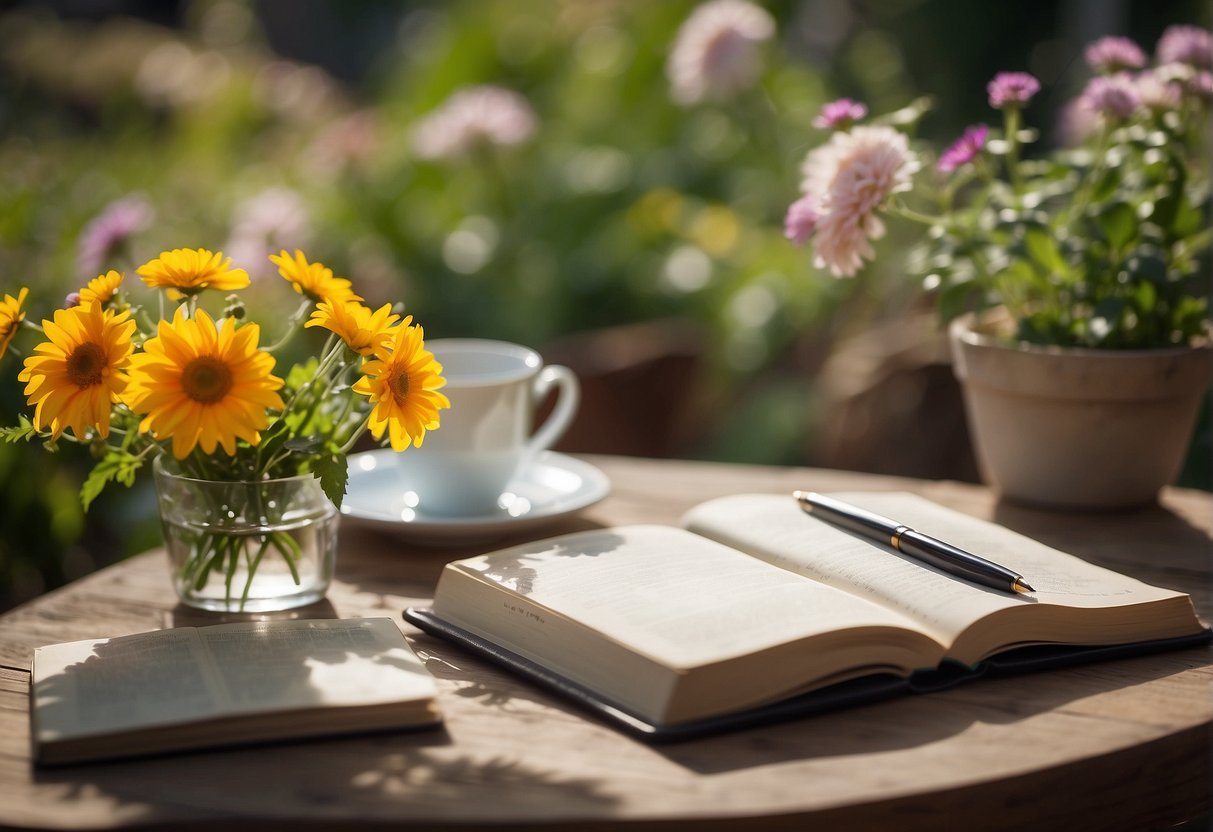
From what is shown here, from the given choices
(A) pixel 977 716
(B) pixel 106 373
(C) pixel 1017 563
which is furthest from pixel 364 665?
(C) pixel 1017 563

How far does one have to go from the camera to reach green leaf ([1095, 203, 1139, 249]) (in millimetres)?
1300

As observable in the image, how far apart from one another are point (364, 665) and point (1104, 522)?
33.8 inches

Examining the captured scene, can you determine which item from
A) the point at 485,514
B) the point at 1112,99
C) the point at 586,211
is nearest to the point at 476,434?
the point at 485,514

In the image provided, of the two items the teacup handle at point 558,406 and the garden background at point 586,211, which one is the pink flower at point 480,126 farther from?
the teacup handle at point 558,406

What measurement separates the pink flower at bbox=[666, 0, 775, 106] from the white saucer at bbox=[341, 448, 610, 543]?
68.8 inches

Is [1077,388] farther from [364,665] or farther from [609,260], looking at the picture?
[609,260]

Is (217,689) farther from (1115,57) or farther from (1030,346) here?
(1115,57)

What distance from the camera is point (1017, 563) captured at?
1.05 meters

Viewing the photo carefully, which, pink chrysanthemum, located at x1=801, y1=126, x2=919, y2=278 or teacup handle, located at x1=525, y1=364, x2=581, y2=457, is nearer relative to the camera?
pink chrysanthemum, located at x1=801, y1=126, x2=919, y2=278

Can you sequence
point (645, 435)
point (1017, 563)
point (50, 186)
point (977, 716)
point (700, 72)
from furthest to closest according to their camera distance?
point (50, 186) → point (700, 72) → point (645, 435) → point (1017, 563) → point (977, 716)

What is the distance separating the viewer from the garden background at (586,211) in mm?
2348

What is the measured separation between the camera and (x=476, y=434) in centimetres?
127

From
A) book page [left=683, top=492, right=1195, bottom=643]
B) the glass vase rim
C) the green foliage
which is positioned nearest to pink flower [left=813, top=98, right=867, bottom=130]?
the green foliage

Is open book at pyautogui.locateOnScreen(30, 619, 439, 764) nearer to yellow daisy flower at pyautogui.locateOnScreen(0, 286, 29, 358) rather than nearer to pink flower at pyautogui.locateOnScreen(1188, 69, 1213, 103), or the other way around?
yellow daisy flower at pyautogui.locateOnScreen(0, 286, 29, 358)
